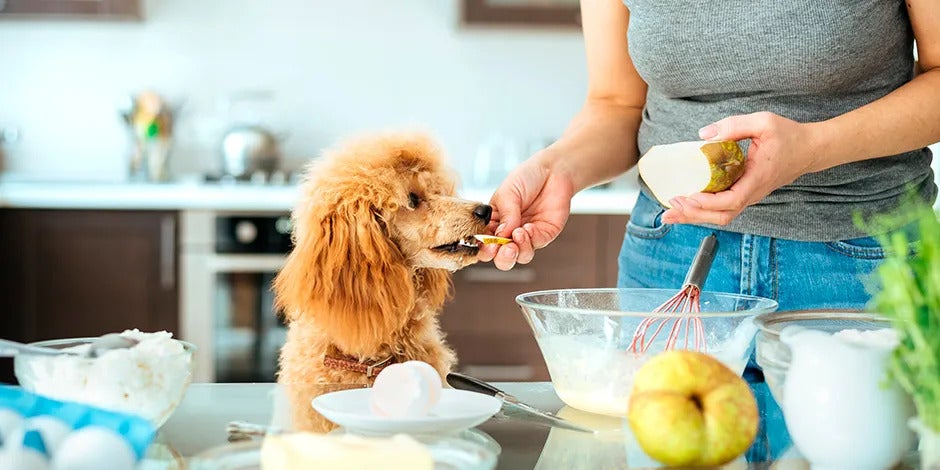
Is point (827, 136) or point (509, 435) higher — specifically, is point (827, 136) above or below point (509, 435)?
above

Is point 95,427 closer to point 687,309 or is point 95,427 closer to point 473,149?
point 687,309

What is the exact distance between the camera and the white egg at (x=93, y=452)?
0.62 m

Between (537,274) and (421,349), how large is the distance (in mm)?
1690

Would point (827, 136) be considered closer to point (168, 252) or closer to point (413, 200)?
point (413, 200)

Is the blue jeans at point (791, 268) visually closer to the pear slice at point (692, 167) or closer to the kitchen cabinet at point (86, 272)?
the pear slice at point (692, 167)

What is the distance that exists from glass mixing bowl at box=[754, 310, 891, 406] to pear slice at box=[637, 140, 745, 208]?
182 mm

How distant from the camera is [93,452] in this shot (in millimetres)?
628

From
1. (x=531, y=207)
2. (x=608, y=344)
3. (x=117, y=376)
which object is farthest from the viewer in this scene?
(x=531, y=207)

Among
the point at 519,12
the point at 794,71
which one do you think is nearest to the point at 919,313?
the point at 794,71

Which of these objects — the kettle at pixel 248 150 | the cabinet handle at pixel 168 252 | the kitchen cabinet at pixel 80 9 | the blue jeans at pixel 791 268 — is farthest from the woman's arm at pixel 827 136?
the kitchen cabinet at pixel 80 9

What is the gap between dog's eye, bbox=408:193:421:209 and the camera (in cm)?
158

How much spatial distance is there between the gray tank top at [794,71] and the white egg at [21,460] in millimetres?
943

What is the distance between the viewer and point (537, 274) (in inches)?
126

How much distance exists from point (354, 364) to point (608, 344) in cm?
55
